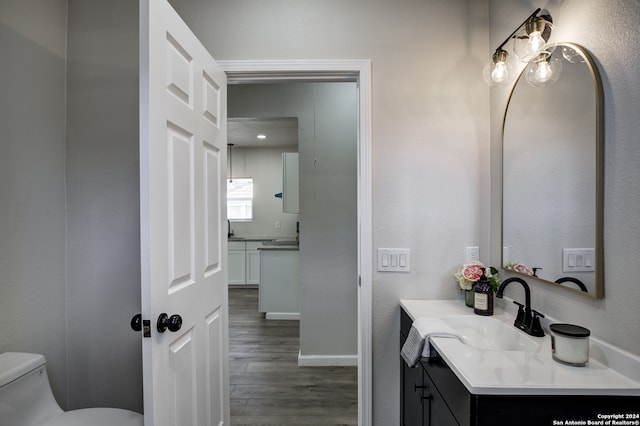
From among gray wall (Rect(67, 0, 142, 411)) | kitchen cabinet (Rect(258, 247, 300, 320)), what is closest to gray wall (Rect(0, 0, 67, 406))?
gray wall (Rect(67, 0, 142, 411))

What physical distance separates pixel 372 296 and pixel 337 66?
1264 millimetres

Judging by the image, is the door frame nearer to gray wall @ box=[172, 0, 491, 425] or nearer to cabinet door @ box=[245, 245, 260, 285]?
gray wall @ box=[172, 0, 491, 425]

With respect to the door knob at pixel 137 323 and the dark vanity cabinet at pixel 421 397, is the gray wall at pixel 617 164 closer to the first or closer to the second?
the dark vanity cabinet at pixel 421 397

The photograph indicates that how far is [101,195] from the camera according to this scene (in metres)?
1.70

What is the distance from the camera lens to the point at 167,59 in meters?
1.14

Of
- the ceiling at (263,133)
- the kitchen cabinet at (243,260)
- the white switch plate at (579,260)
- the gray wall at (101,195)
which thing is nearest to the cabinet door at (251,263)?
the kitchen cabinet at (243,260)

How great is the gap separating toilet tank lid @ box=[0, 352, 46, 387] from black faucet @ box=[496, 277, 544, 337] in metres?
1.95

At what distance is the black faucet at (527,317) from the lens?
3.98ft

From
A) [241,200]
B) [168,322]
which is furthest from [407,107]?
[241,200]

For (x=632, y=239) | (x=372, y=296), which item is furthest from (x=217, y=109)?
(x=632, y=239)

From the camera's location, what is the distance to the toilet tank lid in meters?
1.21

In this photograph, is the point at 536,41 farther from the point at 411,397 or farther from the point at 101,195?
the point at 101,195

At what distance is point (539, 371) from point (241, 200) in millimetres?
5562

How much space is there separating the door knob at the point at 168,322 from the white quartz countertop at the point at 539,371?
0.92 meters
